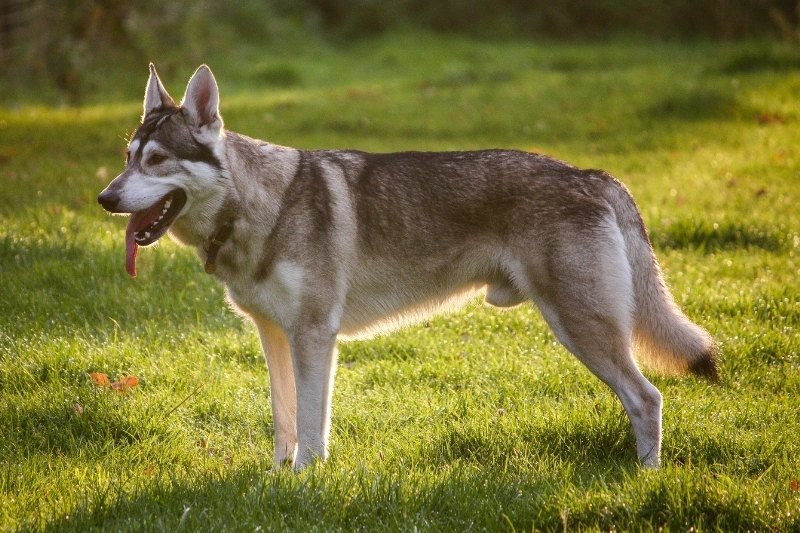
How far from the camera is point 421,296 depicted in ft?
15.8

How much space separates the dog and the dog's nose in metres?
0.01

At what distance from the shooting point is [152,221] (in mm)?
4379

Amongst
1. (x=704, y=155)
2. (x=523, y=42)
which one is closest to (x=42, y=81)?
(x=704, y=155)

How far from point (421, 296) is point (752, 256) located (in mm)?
4067

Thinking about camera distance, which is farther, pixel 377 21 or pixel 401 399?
pixel 377 21

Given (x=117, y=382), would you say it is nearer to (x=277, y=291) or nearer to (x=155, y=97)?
(x=277, y=291)

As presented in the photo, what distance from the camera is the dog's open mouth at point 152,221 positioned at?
4344mm

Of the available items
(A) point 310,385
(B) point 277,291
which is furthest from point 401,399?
(B) point 277,291

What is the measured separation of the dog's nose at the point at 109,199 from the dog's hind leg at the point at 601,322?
210cm

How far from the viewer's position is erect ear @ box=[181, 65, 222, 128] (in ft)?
14.2

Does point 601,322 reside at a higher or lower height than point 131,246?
lower

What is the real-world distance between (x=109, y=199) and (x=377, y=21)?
22.5m

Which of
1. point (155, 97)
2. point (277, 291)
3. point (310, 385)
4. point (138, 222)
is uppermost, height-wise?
point (155, 97)

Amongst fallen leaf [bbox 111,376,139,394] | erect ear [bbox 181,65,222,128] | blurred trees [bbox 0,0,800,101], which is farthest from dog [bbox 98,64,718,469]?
blurred trees [bbox 0,0,800,101]
